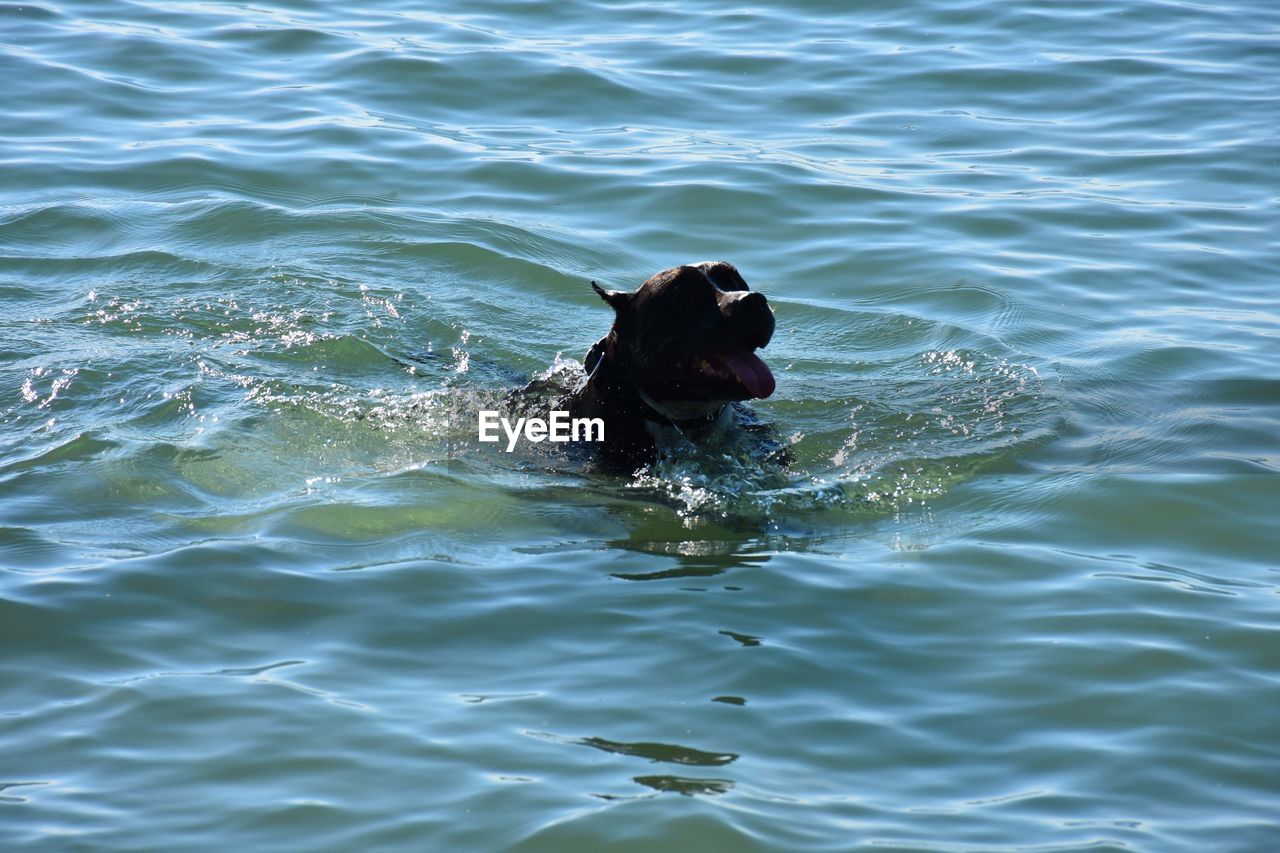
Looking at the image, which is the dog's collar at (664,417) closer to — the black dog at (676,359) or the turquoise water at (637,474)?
the black dog at (676,359)

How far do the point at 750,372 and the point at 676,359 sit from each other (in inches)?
12.7

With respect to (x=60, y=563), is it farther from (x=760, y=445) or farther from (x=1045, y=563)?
(x=1045, y=563)

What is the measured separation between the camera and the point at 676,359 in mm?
6113

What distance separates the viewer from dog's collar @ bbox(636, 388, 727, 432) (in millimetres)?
6379

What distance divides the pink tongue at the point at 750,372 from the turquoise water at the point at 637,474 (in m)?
0.51

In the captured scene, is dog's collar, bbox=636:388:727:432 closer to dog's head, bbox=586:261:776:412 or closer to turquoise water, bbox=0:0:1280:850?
dog's head, bbox=586:261:776:412

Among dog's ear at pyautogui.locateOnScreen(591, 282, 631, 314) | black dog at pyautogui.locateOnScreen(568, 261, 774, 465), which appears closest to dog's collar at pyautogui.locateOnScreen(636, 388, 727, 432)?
black dog at pyautogui.locateOnScreen(568, 261, 774, 465)

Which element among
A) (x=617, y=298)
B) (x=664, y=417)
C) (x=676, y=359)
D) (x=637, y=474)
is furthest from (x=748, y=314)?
(x=637, y=474)

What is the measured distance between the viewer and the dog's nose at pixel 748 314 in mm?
5840

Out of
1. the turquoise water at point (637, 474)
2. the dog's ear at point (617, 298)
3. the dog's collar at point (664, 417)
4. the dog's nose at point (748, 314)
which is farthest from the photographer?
the dog's collar at point (664, 417)

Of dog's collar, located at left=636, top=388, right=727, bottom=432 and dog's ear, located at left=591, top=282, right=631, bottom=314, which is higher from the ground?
dog's ear, located at left=591, top=282, right=631, bottom=314

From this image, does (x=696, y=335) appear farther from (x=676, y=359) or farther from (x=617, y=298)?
(x=617, y=298)

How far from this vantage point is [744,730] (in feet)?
13.7

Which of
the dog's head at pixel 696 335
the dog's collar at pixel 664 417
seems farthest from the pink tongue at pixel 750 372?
the dog's collar at pixel 664 417
